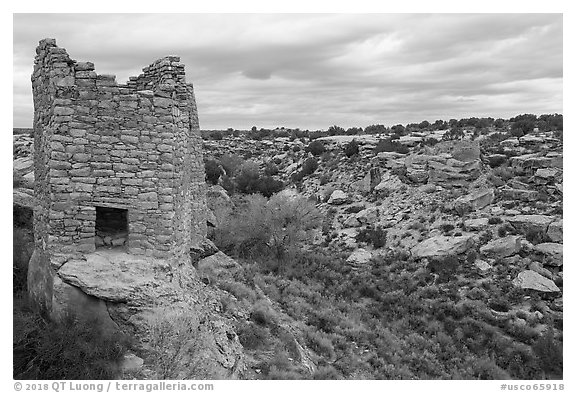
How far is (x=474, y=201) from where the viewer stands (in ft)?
81.6

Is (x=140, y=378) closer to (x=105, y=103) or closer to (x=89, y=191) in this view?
(x=89, y=191)

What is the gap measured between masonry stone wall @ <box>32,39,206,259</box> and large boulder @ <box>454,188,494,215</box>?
19.6 meters

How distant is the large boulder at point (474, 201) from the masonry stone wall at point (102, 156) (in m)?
19.6

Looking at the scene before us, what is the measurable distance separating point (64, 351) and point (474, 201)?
22333mm

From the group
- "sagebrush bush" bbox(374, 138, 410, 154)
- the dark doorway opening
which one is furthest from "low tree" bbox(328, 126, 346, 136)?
the dark doorway opening

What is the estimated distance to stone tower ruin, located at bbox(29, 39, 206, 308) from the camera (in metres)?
8.12

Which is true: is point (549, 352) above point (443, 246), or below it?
below

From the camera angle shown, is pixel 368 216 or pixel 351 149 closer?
pixel 368 216

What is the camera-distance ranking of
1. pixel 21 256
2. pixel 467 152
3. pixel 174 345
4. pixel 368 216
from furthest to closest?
pixel 467 152
pixel 368 216
pixel 21 256
pixel 174 345

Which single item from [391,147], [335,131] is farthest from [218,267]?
[335,131]

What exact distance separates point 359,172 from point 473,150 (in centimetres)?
812

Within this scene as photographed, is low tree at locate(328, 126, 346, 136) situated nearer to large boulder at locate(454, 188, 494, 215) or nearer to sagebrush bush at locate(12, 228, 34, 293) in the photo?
large boulder at locate(454, 188, 494, 215)

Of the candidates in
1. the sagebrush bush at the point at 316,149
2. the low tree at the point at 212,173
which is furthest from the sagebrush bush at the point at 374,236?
the sagebrush bush at the point at 316,149

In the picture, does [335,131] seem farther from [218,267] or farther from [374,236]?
[218,267]
